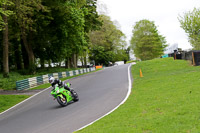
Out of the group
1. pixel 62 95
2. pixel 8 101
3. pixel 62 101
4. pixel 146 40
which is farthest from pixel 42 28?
pixel 146 40

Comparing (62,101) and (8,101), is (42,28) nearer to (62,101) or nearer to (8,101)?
(8,101)

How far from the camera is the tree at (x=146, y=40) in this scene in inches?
3127

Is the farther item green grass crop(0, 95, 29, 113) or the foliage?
the foliage

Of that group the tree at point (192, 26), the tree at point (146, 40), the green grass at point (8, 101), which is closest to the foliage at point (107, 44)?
the tree at point (146, 40)

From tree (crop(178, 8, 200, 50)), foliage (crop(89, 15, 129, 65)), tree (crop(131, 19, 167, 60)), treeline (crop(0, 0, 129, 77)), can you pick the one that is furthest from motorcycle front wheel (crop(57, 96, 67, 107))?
tree (crop(131, 19, 167, 60))

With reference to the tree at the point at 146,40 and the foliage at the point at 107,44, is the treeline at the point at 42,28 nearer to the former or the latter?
the foliage at the point at 107,44

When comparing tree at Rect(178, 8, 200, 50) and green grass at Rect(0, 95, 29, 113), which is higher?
tree at Rect(178, 8, 200, 50)

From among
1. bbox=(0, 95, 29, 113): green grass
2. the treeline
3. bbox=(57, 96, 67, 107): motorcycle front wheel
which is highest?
the treeline

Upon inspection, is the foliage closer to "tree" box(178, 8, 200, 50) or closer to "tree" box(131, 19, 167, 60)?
"tree" box(131, 19, 167, 60)

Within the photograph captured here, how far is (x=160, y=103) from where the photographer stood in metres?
8.60

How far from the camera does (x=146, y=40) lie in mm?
79188

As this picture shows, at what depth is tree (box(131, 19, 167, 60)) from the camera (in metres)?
79.4

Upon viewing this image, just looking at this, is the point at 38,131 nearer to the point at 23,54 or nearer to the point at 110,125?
the point at 110,125

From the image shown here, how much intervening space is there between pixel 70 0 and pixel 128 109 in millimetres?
23893
